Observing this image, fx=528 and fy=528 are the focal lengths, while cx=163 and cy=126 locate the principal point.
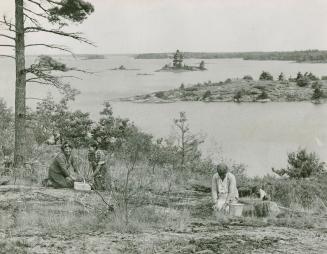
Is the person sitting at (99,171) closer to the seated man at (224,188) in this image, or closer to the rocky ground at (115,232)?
the rocky ground at (115,232)

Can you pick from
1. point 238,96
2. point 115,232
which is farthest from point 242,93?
point 115,232

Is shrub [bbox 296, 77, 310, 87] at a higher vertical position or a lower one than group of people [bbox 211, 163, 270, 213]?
higher

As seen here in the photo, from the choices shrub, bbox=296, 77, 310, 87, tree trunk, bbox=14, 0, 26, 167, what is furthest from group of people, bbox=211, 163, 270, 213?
shrub, bbox=296, 77, 310, 87

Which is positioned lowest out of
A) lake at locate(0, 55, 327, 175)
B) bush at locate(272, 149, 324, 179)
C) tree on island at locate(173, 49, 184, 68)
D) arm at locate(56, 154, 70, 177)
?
bush at locate(272, 149, 324, 179)

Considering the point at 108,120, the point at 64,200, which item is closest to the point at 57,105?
the point at 108,120

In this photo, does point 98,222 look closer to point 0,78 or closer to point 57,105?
point 57,105

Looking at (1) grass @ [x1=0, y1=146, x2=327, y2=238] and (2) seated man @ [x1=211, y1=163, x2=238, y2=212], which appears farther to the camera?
(2) seated man @ [x1=211, y1=163, x2=238, y2=212]

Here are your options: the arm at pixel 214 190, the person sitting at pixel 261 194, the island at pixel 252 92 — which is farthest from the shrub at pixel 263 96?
the arm at pixel 214 190

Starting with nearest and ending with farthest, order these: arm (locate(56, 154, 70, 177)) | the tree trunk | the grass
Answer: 1. the grass
2. arm (locate(56, 154, 70, 177))
3. the tree trunk

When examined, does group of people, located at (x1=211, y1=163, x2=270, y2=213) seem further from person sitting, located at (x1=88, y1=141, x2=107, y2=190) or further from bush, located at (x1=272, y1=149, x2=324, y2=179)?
bush, located at (x1=272, y1=149, x2=324, y2=179)
